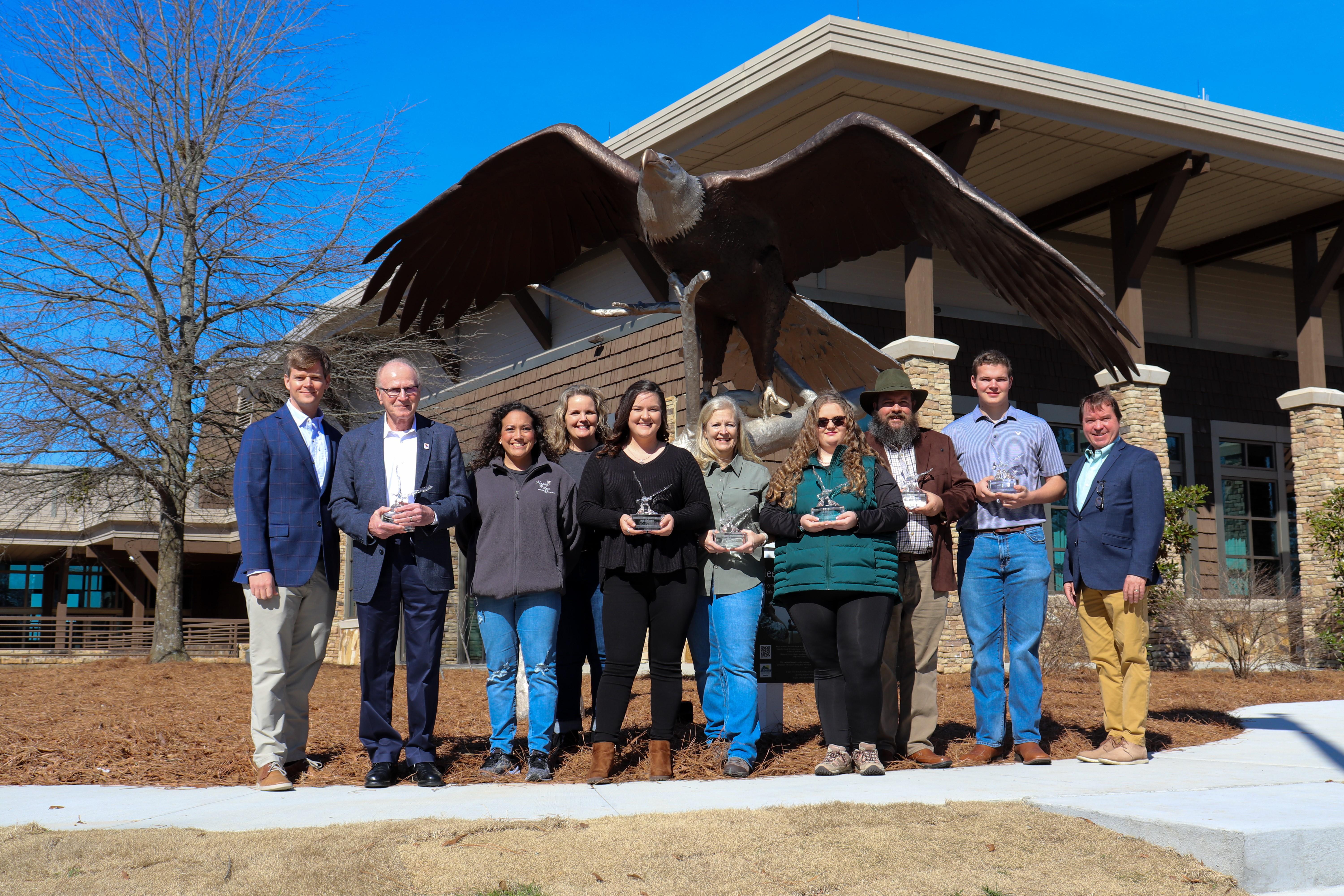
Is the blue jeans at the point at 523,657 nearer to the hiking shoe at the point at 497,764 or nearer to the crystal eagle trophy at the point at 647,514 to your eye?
the hiking shoe at the point at 497,764

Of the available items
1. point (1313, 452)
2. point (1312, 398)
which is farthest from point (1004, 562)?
point (1313, 452)

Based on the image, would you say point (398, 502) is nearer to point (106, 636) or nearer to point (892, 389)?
point (892, 389)

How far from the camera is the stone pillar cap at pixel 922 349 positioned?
38.9ft

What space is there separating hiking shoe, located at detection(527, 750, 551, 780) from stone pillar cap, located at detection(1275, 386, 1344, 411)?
14.1 metres

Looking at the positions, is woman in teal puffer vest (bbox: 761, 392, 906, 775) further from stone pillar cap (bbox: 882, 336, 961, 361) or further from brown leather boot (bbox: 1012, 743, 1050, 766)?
stone pillar cap (bbox: 882, 336, 961, 361)

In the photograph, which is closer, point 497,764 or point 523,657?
point 497,764

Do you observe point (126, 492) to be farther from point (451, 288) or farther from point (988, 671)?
point (988, 671)

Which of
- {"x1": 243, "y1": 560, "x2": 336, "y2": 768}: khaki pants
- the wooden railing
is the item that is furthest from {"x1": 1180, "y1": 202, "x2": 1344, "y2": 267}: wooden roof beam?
the wooden railing

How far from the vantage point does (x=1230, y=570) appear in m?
15.1

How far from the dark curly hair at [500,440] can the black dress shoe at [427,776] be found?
127 centimetres

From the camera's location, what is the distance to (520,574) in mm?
4438

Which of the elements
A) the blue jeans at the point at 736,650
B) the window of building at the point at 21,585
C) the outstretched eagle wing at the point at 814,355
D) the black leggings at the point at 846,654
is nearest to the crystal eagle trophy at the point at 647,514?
the blue jeans at the point at 736,650

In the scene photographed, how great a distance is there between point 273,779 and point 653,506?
1847mm

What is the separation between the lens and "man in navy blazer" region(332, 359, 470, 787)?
14.3ft
